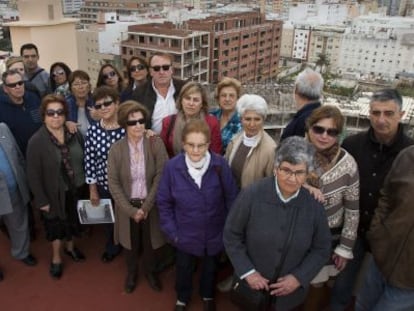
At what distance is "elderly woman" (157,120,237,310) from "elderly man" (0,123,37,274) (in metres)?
0.92

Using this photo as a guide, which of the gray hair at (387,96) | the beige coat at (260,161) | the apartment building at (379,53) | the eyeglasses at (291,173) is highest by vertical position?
the gray hair at (387,96)

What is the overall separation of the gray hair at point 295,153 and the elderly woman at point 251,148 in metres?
0.44

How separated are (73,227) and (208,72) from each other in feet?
77.0

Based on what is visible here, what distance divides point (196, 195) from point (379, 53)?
37696 millimetres

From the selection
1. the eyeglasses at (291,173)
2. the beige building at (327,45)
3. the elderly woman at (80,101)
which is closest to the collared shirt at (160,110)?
the elderly woman at (80,101)

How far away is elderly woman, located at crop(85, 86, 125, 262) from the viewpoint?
2.10 metres

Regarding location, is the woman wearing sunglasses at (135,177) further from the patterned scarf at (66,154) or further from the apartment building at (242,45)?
the apartment building at (242,45)

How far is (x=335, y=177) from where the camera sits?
5.14ft

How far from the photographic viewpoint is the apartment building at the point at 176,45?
70.8 feet

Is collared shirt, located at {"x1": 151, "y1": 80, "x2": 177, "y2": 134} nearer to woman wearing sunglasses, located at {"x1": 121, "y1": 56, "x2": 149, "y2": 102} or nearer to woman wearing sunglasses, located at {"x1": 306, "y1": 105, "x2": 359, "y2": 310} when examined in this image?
woman wearing sunglasses, located at {"x1": 121, "y1": 56, "x2": 149, "y2": 102}

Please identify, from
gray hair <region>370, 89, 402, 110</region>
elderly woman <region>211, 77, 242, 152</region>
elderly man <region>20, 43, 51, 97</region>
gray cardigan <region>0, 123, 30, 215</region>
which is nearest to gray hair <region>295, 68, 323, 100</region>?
gray hair <region>370, 89, 402, 110</region>

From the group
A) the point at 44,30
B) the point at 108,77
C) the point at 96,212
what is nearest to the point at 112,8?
the point at 44,30

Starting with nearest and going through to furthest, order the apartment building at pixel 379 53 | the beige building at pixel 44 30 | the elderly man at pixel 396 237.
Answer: the elderly man at pixel 396 237
the beige building at pixel 44 30
the apartment building at pixel 379 53

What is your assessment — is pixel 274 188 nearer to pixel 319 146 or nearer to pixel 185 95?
pixel 319 146
